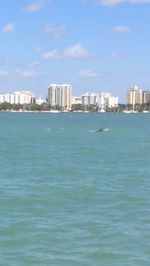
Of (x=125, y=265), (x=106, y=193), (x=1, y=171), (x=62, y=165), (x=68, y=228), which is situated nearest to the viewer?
(x=125, y=265)

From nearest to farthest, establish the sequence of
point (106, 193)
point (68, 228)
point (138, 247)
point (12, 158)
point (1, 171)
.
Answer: point (138, 247) < point (68, 228) < point (106, 193) < point (1, 171) < point (12, 158)

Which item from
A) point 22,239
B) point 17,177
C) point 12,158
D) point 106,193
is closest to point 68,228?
point 22,239

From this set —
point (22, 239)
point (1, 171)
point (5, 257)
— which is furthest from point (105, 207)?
point (1, 171)

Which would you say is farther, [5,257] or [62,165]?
[62,165]

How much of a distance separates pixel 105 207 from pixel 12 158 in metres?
27.5

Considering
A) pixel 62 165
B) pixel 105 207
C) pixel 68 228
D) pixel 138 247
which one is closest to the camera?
pixel 138 247

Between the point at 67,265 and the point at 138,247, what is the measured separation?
2.45 metres

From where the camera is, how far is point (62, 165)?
145 ft

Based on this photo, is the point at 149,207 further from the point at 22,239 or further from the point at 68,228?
the point at 22,239

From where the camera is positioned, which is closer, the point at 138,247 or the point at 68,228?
the point at 138,247

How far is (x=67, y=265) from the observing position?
15719mm

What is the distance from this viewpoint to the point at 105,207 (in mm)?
23703

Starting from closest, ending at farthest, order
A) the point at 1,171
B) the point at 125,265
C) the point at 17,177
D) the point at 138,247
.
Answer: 1. the point at 125,265
2. the point at 138,247
3. the point at 17,177
4. the point at 1,171

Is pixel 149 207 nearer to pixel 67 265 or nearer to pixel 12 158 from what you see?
pixel 67 265
